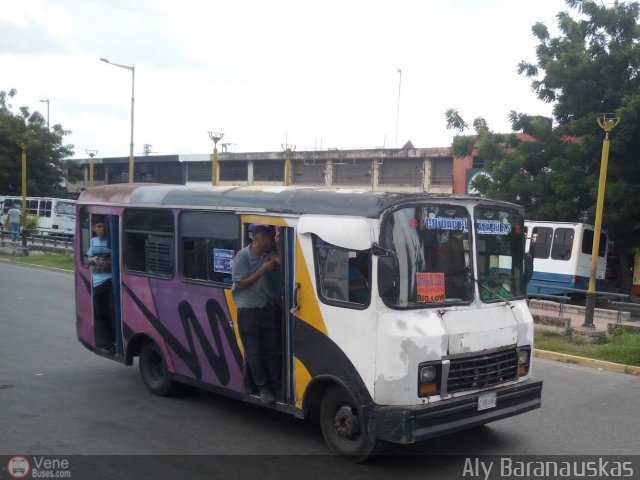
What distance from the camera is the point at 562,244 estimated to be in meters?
19.1

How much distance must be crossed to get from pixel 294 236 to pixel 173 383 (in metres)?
2.79

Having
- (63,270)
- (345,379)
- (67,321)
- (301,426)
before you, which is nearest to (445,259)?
(345,379)

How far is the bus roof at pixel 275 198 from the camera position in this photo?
546cm

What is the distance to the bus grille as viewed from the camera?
5.43 meters

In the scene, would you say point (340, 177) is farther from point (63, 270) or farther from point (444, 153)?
point (63, 270)

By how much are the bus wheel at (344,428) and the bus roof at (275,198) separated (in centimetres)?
157

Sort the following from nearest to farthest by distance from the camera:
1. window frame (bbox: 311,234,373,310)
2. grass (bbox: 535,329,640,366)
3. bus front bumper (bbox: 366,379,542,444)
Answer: bus front bumper (bbox: 366,379,542,444)
window frame (bbox: 311,234,373,310)
grass (bbox: 535,329,640,366)

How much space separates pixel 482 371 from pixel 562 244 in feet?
48.1

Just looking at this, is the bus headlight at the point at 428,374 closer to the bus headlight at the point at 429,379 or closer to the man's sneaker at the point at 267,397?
the bus headlight at the point at 429,379

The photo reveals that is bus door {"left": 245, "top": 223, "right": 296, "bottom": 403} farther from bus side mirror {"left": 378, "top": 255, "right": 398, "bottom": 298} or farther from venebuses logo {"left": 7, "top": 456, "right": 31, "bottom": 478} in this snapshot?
venebuses logo {"left": 7, "top": 456, "right": 31, "bottom": 478}

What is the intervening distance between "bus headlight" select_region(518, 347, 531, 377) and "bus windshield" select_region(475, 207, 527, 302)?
0.51 metres

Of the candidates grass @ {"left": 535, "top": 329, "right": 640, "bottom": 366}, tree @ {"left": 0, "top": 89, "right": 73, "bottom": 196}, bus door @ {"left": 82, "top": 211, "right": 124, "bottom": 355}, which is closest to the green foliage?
grass @ {"left": 535, "top": 329, "right": 640, "bottom": 366}

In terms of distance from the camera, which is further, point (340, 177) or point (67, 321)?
point (340, 177)

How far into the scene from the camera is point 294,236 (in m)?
5.94
